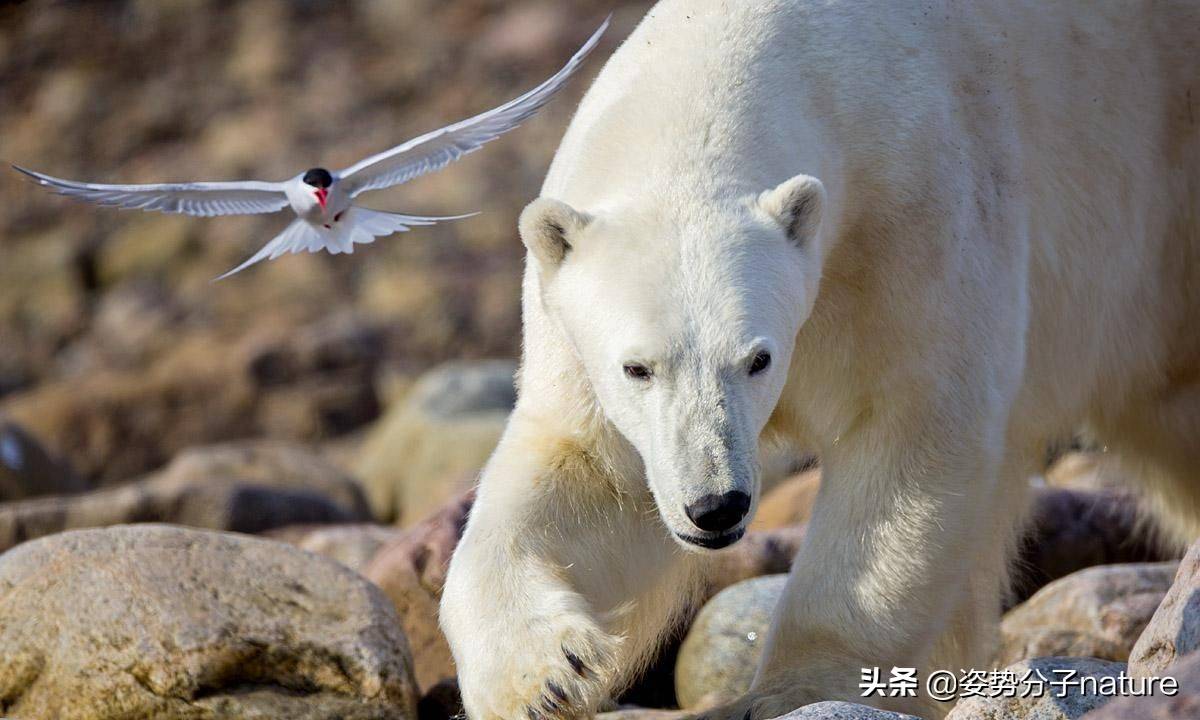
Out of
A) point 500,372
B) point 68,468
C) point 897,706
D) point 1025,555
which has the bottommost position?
point 500,372

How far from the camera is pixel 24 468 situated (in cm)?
796

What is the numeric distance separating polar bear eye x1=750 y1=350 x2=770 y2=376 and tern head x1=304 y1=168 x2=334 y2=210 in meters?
1.53

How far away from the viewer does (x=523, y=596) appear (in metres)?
3.57

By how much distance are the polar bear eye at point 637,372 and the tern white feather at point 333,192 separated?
1024 millimetres

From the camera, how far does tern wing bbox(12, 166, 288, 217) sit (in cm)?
406

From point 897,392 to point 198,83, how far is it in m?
13.5

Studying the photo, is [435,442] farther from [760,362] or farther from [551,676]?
[760,362]

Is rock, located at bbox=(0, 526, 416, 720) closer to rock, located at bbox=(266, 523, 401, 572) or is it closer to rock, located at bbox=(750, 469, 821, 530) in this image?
rock, located at bbox=(266, 523, 401, 572)

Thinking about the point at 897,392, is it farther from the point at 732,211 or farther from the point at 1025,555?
the point at 1025,555

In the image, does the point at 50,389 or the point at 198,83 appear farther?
the point at 198,83

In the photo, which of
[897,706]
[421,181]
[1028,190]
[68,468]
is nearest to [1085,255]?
[1028,190]

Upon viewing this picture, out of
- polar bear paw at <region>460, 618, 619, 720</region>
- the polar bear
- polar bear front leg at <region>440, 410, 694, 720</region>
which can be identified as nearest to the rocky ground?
polar bear front leg at <region>440, 410, 694, 720</region>

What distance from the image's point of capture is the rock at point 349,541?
6227mm

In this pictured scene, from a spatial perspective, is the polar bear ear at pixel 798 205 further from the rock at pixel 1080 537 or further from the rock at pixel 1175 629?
the rock at pixel 1080 537
